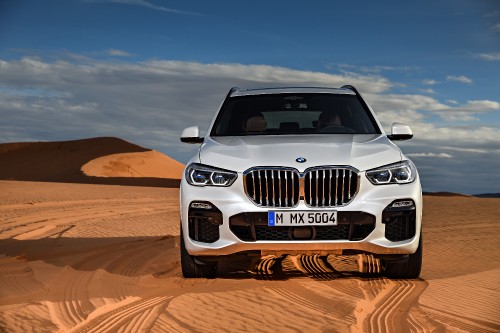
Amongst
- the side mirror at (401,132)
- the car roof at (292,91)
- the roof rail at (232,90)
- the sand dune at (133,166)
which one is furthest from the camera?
the sand dune at (133,166)

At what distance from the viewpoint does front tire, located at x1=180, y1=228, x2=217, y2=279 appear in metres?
6.52

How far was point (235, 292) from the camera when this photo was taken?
5996mm

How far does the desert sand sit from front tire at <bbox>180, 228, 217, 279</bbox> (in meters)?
0.08

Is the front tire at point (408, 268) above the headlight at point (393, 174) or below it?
below

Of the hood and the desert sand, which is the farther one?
the hood

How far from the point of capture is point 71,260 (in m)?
8.66

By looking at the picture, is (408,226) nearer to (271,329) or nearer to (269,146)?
(269,146)

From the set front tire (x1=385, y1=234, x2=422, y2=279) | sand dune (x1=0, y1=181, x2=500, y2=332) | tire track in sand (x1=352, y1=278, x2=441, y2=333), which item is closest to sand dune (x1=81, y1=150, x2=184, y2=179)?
sand dune (x1=0, y1=181, x2=500, y2=332)

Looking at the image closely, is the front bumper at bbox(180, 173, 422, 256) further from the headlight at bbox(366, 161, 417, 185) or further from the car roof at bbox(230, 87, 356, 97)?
the car roof at bbox(230, 87, 356, 97)

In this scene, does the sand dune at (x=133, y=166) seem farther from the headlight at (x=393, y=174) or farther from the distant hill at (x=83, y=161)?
the headlight at (x=393, y=174)

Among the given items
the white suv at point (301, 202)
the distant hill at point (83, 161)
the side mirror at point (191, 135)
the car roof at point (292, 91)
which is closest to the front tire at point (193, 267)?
the white suv at point (301, 202)

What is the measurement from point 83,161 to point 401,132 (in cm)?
4791

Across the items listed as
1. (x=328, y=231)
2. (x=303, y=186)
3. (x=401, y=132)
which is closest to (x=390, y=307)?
(x=328, y=231)

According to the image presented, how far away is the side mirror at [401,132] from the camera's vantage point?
281 inches
